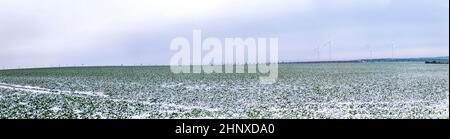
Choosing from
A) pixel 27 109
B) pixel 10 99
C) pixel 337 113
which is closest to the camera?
pixel 337 113

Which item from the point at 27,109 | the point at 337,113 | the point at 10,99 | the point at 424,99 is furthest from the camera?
the point at 10,99

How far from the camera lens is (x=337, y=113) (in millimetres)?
15539

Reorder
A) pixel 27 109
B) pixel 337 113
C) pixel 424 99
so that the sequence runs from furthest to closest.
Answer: pixel 424 99 → pixel 27 109 → pixel 337 113
